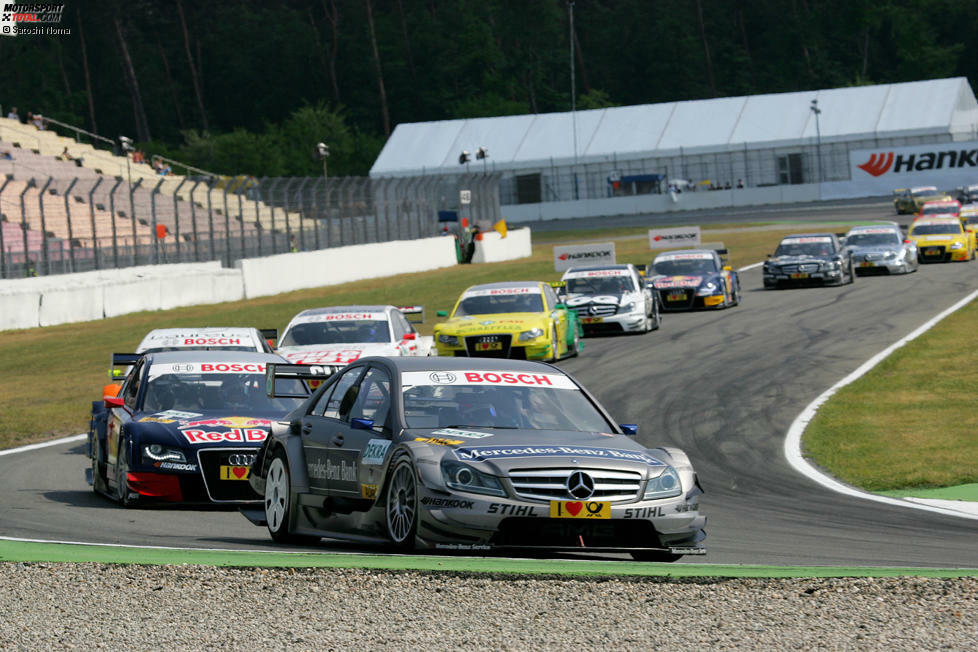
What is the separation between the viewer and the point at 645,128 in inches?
3361

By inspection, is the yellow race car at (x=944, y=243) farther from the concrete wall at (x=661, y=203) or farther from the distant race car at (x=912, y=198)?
the concrete wall at (x=661, y=203)

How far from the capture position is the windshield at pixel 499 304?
25.0 metres

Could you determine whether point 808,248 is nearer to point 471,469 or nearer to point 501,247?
point 501,247

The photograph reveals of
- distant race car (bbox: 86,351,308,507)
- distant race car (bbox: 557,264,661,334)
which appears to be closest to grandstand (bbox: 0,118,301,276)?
distant race car (bbox: 557,264,661,334)

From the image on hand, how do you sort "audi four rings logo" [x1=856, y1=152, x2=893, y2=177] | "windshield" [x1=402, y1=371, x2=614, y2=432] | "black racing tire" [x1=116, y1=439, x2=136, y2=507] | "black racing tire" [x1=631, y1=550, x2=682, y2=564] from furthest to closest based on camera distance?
1. "audi four rings logo" [x1=856, y1=152, x2=893, y2=177]
2. "black racing tire" [x1=116, y1=439, x2=136, y2=507]
3. "windshield" [x1=402, y1=371, x2=614, y2=432]
4. "black racing tire" [x1=631, y1=550, x2=682, y2=564]

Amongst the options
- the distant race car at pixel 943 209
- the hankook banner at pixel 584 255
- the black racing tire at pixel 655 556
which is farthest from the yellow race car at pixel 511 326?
the distant race car at pixel 943 209

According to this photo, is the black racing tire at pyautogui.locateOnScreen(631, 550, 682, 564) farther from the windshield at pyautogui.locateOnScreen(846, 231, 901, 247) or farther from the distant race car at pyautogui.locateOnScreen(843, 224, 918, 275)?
the windshield at pyautogui.locateOnScreen(846, 231, 901, 247)

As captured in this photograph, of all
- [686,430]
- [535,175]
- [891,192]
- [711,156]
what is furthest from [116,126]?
[686,430]

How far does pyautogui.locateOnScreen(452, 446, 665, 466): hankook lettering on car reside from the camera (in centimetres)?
814

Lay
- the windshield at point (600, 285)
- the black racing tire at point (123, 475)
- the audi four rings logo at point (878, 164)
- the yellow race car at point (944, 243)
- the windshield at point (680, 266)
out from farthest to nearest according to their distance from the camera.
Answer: the audi four rings logo at point (878, 164) < the yellow race car at point (944, 243) < the windshield at point (680, 266) < the windshield at point (600, 285) < the black racing tire at point (123, 475)

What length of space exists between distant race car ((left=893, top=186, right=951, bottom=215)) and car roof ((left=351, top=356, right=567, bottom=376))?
60.1m

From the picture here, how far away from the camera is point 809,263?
3622 centimetres

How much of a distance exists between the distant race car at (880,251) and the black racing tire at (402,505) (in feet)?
104

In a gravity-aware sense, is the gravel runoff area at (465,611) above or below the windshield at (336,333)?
below
